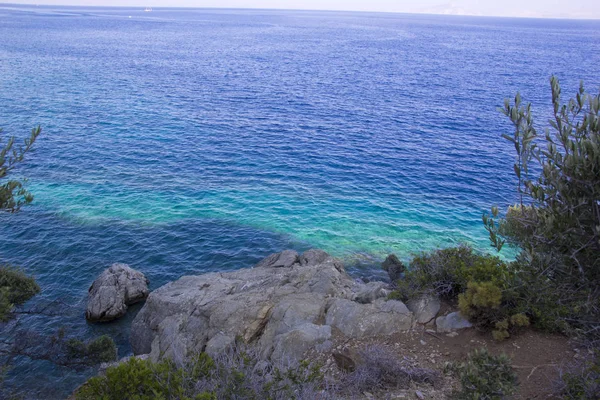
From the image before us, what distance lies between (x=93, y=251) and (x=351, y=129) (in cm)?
3764

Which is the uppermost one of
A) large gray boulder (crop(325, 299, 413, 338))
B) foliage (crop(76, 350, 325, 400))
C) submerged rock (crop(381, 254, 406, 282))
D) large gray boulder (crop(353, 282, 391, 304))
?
foliage (crop(76, 350, 325, 400))

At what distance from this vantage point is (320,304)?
21.1m

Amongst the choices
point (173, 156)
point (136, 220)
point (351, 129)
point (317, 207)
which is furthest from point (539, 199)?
point (351, 129)

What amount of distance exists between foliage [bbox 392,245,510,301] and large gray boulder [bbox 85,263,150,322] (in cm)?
1665

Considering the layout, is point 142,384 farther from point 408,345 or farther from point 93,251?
point 93,251

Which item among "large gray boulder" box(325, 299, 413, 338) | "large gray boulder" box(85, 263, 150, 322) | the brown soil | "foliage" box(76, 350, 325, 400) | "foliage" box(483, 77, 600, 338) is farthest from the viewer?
"large gray boulder" box(85, 263, 150, 322)

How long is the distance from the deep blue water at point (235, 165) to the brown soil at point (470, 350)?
13171mm

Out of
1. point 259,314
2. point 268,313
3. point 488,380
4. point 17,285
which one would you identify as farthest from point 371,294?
point 17,285

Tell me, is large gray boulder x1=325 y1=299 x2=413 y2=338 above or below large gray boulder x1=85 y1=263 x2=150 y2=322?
above

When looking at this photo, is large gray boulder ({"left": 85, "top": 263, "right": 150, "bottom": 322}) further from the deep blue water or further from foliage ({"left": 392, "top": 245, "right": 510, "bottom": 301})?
foliage ({"left": 392, "top": 245, "right": 510, "bottom": 301})

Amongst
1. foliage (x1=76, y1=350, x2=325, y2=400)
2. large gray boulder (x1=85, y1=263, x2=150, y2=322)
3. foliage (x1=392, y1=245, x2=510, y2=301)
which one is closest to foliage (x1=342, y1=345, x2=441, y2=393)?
foliage (x1=76, y1=350, x2=325, y2=400)

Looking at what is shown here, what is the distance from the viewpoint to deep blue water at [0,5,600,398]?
3303 centimetres

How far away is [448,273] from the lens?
19.7 metres

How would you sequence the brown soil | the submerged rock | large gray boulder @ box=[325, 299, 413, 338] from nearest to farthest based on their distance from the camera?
the brown soil, large gray boulder @ box=[325, 299, 413, 338], the submerged rock
